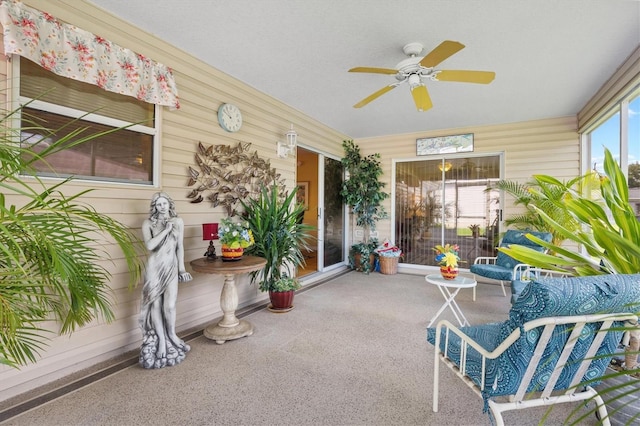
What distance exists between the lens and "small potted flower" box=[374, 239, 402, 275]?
19.1 feet

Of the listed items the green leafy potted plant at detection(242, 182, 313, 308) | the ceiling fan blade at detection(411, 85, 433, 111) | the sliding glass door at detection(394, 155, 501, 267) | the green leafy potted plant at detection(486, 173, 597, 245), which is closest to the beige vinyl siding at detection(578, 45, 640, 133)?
the green leafy potted plant at detection(486, 173, 597, 245)

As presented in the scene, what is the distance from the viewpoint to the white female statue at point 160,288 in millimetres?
2434

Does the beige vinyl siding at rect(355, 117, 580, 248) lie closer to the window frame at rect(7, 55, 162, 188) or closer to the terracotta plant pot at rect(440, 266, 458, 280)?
the terracotta plant pot at rect(440, 266, 458, 280)

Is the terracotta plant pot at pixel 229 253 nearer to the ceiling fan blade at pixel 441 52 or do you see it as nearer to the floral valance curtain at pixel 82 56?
the floral valance curtain at pixel 82 56

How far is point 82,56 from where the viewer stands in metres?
2.32

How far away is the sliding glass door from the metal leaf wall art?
3365mm

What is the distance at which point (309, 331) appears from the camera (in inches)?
122

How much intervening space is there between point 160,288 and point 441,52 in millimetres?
2968

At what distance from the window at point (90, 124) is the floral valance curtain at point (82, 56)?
0.11 meters

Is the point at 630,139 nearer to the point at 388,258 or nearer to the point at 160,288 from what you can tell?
the point at 388,258

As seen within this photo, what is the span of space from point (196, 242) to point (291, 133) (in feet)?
6.78

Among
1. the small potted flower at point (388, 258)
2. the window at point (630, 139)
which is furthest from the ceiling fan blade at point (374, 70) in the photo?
the small potted flower at point (388, 258)

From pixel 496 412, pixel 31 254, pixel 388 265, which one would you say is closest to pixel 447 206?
pixel 388 265

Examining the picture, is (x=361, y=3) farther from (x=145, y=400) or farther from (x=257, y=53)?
(x=145, y=400)
